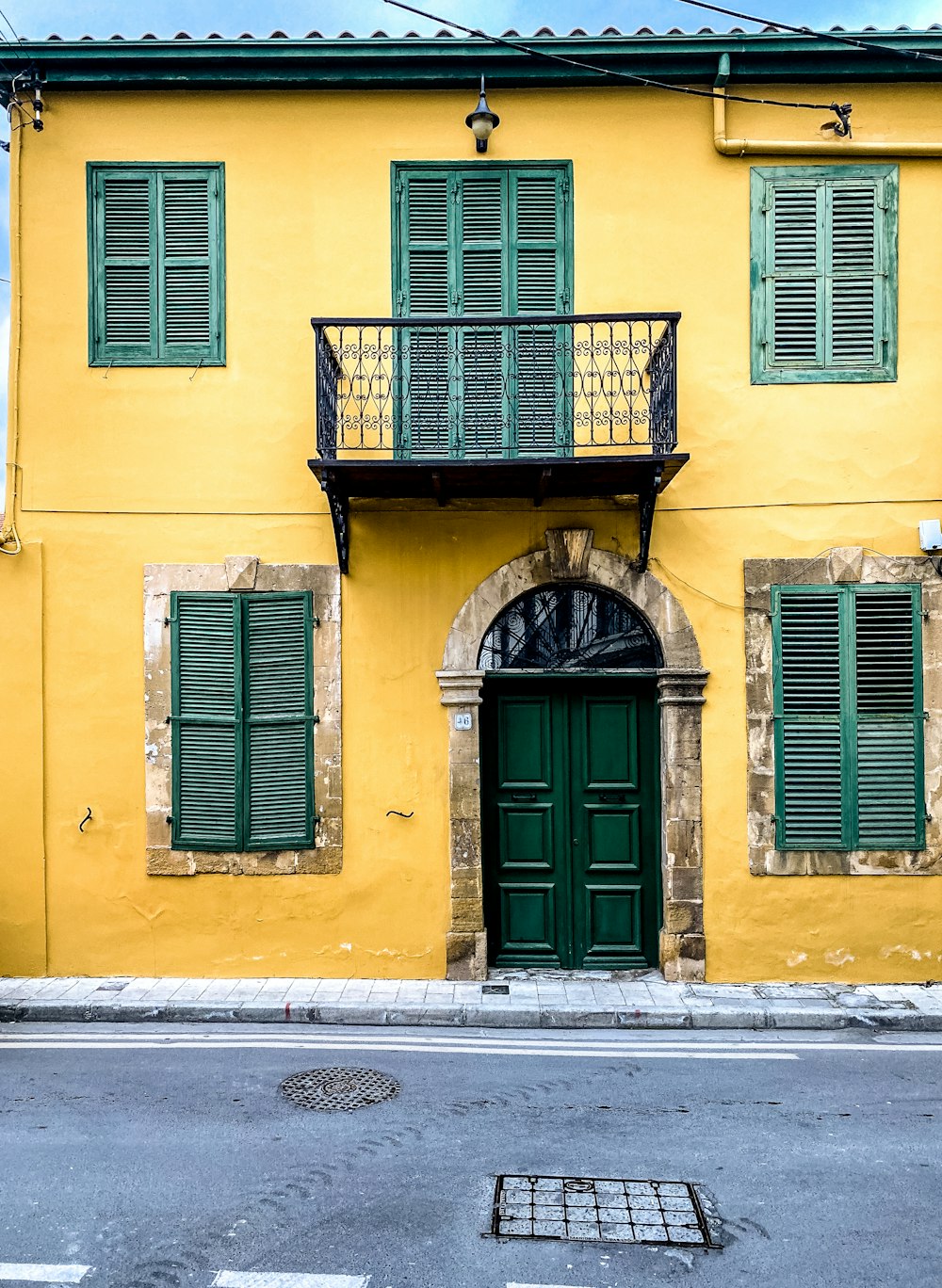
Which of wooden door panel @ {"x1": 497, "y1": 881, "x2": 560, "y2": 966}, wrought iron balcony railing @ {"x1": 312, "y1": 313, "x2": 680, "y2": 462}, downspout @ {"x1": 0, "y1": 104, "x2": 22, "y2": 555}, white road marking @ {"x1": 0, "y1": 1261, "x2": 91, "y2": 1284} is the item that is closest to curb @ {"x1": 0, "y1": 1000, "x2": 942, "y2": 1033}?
wooden door panel @ {"x1": 497, "y1": 881, "x2": 560, "y2": 966}

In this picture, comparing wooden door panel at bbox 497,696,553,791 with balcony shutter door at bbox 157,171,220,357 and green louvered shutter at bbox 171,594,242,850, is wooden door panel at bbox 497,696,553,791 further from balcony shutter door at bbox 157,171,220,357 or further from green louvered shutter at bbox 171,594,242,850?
balcony shutter door at bbox 157,171,220,357

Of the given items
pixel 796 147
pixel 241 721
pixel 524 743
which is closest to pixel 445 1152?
pixel 524 743

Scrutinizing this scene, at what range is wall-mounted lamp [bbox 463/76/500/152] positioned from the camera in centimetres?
898

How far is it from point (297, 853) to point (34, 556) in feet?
11.4

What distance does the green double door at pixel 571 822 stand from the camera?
947 cm

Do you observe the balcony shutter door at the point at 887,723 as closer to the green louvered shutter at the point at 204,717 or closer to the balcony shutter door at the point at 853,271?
the balcony shutter door at the point at 853,271

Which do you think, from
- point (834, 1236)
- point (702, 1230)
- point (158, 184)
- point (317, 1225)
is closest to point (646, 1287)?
point (702, 1230)

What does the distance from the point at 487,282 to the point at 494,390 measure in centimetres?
102

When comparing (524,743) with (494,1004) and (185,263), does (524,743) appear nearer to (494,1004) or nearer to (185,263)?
(494,1004)

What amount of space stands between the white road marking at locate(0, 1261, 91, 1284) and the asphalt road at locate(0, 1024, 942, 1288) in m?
0.01

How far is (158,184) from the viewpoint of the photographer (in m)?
9.34

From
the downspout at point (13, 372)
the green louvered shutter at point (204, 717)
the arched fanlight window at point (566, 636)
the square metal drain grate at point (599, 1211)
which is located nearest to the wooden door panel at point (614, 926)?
the arched fanlight window at point (566, 636)

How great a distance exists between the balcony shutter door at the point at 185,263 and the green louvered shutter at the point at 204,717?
7.60ft

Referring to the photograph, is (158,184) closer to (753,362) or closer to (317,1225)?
(753,362)
